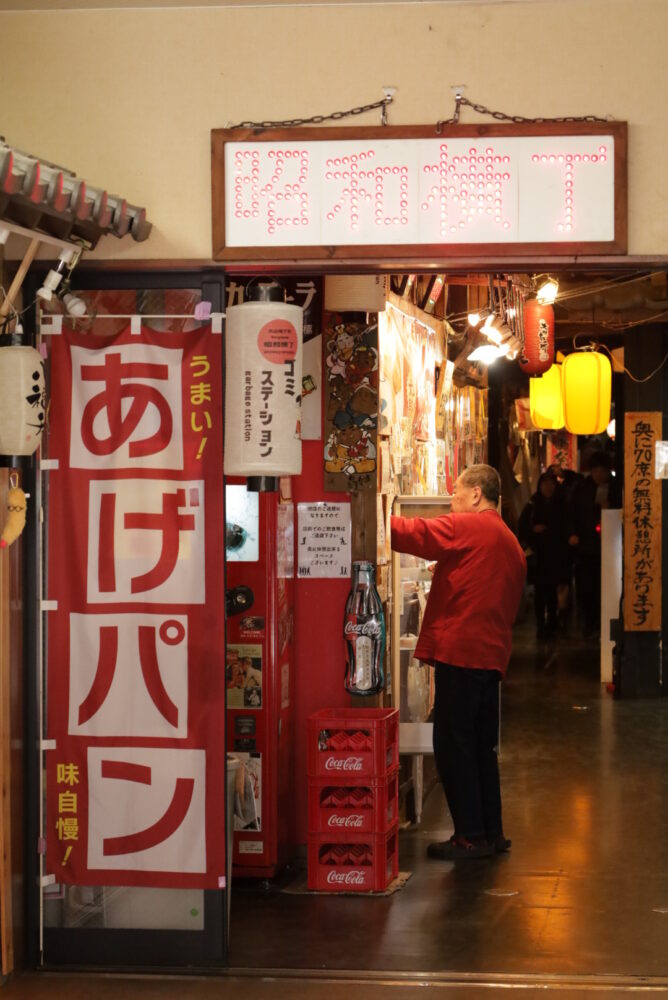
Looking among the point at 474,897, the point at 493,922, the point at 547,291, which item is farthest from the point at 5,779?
the point at 547,291

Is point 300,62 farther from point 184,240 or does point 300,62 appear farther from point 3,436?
point 3,436

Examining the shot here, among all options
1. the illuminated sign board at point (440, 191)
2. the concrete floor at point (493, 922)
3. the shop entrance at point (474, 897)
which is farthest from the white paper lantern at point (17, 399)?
the concrete floor at point (493, 922)

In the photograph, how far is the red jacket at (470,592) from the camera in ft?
22.7

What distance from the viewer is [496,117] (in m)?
5.14

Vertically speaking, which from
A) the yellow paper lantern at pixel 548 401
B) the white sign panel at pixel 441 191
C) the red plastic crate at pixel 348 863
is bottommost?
the red plastic crate at pixel 348 863

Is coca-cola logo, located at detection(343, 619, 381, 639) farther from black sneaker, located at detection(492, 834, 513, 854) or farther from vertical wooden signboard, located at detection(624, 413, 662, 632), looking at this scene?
vertical wooden signboard, located at detection(624, 413, 662, 632)

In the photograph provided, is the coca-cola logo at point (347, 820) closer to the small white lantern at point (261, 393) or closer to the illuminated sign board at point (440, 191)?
the small white lantern at point (261, 393)

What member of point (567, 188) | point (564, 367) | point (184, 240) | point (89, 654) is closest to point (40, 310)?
point (184, 240)

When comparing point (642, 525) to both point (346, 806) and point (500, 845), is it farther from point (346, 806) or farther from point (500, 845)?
point (346, 806)

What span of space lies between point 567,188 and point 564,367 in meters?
6.97

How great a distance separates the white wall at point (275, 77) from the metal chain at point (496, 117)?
28 mm

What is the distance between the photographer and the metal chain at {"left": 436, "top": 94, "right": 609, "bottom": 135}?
5102 mm

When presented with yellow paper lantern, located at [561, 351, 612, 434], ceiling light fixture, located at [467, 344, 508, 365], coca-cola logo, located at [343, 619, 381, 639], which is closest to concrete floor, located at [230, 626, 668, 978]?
coca-cola logo, located at [343, 619, 381, 639]

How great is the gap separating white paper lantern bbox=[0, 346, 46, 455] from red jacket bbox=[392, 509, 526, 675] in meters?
2.53
